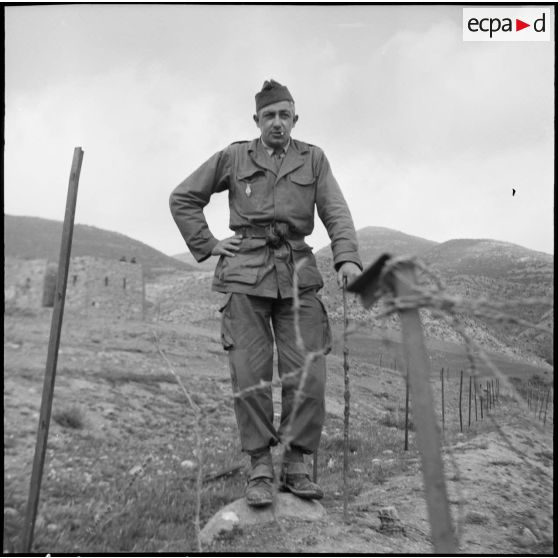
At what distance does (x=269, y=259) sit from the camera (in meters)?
2.65

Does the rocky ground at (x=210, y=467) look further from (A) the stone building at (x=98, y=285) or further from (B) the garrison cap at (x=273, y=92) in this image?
(A) the stone building at (x=98, y=285)

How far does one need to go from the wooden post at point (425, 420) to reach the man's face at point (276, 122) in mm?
1754

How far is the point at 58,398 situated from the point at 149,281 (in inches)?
348

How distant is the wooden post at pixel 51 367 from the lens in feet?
7.33

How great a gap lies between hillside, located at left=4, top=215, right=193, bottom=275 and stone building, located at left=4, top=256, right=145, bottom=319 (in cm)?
27

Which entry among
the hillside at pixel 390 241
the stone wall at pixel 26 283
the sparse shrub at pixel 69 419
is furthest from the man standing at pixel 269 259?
the stone wall at pixel 26 283

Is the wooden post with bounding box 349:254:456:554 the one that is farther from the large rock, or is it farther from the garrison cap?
the garrison cap

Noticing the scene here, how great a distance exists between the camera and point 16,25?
272 centimetres

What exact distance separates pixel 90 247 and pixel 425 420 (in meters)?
13.1

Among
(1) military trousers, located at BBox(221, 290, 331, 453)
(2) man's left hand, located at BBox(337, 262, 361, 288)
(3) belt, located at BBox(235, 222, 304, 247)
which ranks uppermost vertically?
(3) belt, located at BBox(235, 222, 304, 247)

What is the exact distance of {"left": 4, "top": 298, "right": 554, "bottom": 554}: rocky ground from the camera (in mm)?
2328

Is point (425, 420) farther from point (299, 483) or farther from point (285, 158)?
point (285, 158)

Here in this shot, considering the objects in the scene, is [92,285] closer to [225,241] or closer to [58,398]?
[58,398]

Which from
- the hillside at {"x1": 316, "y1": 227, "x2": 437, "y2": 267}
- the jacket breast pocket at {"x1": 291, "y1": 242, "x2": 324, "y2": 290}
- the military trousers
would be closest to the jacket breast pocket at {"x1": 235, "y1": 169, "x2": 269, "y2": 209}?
the jacket breast pocket at {"x1": 291, "y1": 242, "x2": 324, "y2": 290}
